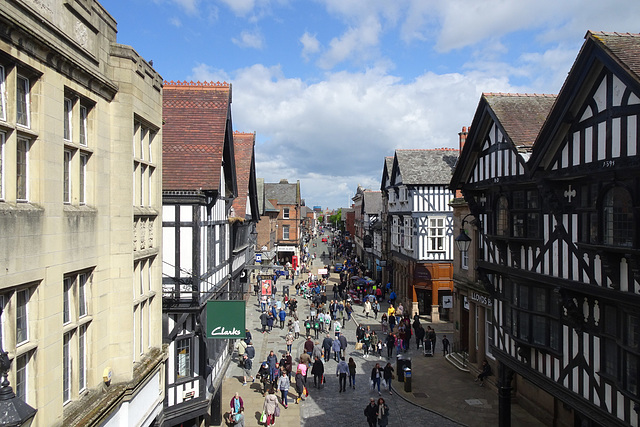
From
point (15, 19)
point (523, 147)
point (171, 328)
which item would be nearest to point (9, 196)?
point (15, 19)

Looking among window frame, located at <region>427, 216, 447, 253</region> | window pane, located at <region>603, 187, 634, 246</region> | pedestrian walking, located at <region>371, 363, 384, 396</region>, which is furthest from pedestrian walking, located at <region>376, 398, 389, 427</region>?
window frame, located at <region>427, 216, 447, 253</region>

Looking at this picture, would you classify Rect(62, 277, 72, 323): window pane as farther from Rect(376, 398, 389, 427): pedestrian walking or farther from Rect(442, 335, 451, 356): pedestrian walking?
Rect(442, 335, 451, 356): pedestrian walking

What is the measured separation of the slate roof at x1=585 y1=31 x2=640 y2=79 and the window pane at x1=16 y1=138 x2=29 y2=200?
9888 millimetres

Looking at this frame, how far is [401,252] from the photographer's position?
123ft

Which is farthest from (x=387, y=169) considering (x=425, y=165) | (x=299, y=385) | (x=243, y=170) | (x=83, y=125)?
(x=83, y=125)

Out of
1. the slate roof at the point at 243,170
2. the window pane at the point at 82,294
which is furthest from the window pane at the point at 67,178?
the slate roof at the point at 243,170

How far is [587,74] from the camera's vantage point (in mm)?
10500

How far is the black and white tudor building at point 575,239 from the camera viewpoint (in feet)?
31.7

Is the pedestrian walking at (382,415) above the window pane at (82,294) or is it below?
below

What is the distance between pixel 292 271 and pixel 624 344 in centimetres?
4246

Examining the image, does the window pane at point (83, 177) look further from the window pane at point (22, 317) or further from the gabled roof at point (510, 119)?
the gabled roof at point (510, 119)

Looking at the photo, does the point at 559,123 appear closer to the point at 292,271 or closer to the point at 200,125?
the point at 200,125

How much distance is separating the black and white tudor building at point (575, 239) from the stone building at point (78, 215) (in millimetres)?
9195

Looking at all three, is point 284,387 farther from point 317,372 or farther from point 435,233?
point 435,233
